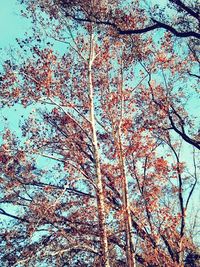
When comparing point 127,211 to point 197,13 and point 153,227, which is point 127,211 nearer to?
point 153,227

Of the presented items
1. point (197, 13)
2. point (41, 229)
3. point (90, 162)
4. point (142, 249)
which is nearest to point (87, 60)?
point (90, 162)

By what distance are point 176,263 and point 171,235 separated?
3.79ft

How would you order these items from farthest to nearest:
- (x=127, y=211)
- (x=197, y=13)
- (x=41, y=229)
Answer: (x=41, y=229)
(x=127, y=211)
(x=197, y=13)

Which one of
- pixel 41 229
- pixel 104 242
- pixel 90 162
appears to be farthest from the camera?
pixel 90 162

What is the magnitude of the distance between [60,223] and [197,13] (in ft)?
28.9

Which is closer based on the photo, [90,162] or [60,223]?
[60,223]

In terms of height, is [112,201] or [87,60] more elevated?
[87,60]

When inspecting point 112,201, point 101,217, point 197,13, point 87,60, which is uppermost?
point 87,60

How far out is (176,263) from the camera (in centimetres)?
1446

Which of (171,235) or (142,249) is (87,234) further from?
(171,235)

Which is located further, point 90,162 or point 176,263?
point 90,162

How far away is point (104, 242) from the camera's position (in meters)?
10.7

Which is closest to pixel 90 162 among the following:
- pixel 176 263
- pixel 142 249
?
pixel 142 249

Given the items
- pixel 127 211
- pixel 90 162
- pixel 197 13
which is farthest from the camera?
pixel 90 162
